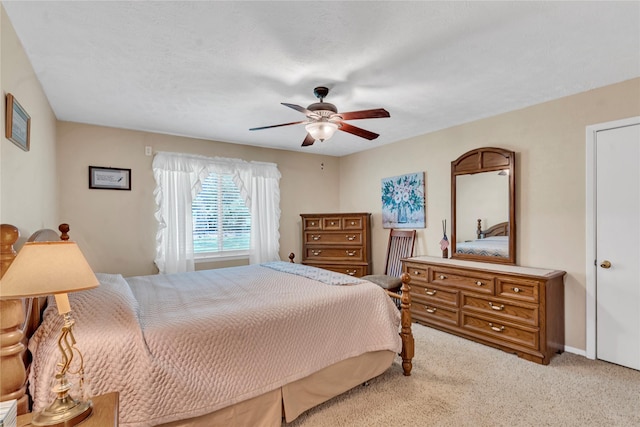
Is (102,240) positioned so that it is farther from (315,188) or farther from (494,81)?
(494,81)

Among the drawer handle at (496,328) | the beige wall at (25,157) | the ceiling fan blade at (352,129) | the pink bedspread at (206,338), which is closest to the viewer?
the pink bedspread at (206,338)

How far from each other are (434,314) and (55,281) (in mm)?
3567

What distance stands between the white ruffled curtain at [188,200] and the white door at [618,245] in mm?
3840

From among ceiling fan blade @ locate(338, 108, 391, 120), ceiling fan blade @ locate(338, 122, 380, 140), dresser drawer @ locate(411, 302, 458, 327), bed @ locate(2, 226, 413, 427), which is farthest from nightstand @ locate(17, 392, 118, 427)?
dresser drawer @ locate(411, 302, 458, 327)

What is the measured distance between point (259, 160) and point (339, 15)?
332 cm

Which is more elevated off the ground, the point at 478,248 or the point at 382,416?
the point at 478,248

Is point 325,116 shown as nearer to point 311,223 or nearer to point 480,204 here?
point 480,204

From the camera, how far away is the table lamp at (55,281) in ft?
3.51

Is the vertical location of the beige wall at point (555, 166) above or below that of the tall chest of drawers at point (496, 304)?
above

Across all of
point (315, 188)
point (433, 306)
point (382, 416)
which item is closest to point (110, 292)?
point (382, 416)

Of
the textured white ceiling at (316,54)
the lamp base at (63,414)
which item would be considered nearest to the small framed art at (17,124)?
the textured white ceiling at (316,54)

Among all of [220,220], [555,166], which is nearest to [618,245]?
[555,166]

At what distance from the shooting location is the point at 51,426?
110 cm

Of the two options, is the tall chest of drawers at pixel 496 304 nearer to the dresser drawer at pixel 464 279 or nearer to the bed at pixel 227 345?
the dresser drawer at pixel 464 279
